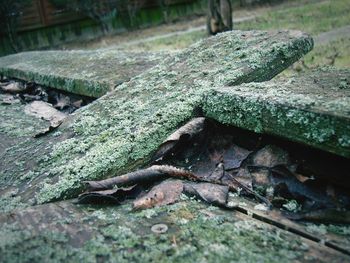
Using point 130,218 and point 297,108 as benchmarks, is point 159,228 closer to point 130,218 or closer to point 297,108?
point 130,218

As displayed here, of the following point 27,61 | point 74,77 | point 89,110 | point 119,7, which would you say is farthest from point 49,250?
point 119,7

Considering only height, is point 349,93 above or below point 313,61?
above

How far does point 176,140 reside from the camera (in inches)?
61.7

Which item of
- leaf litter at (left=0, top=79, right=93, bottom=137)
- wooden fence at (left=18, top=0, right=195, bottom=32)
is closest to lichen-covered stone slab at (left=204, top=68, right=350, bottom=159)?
leaf litter at (left=0, top=79, right=93, bottom=137)

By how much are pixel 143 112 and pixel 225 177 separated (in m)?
0.55

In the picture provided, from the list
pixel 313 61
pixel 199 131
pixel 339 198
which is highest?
pixel 199 131

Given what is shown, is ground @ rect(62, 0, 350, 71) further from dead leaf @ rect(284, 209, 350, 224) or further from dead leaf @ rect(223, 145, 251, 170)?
dead leaf @ rect(284, 209, 350, 224)

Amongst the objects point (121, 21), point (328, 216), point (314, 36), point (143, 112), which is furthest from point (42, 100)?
point (121, 21)

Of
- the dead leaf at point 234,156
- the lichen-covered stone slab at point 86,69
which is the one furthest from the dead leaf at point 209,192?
the lichen-covered stone slab at point 86,69

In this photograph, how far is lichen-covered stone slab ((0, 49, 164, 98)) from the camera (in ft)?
8.16

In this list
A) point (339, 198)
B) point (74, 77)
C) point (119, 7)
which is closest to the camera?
point (339, 198)

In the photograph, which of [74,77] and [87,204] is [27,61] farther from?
[87,204]

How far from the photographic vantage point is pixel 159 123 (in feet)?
5.39

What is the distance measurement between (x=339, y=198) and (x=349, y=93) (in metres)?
0.40
